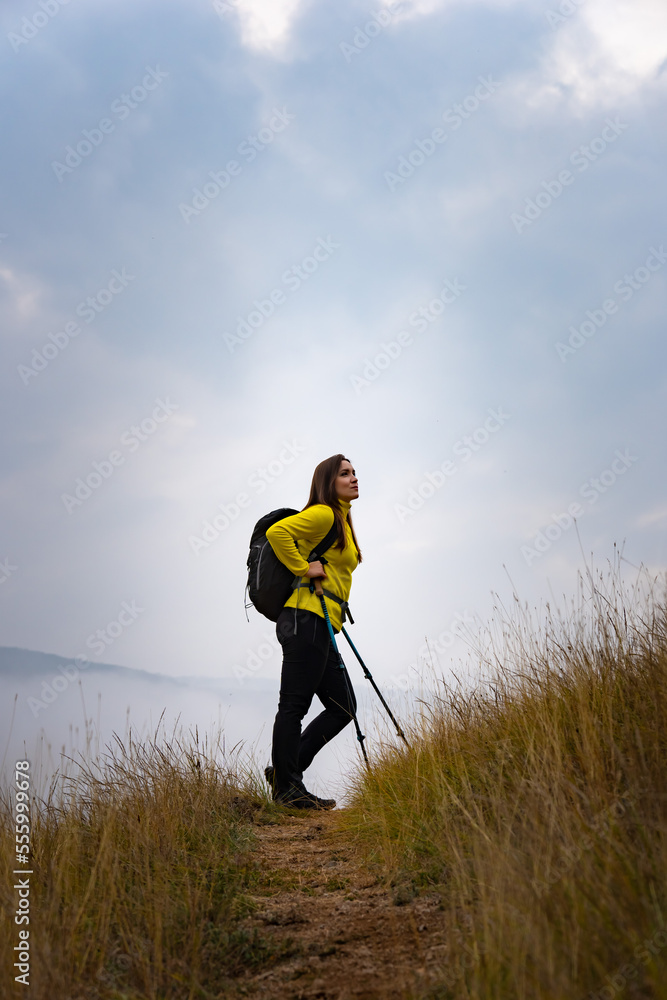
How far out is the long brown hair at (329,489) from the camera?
17.4ft

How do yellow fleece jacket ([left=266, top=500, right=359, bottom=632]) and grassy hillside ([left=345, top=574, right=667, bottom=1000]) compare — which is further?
yellow fleece jacket ([left=266, top=500, right=359, bottom=632])

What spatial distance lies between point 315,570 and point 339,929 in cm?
254

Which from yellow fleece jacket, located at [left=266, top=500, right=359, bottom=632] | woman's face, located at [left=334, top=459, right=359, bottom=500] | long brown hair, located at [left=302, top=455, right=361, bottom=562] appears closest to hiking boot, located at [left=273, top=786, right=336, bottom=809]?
yellow fleece jacket, located at [left=266, top=500, right=359, bottom=632]

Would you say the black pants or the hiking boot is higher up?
the black pants

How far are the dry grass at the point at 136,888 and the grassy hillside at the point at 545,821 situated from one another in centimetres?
86

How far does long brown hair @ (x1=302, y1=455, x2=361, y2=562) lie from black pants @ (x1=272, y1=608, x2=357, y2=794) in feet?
2.22

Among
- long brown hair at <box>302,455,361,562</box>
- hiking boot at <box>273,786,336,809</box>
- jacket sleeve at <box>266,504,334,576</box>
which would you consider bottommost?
hiking boot at <box>273,786,336,809</box>

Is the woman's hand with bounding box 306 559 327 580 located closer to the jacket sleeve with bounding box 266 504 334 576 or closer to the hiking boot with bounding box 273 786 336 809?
the jacket sleeve with bounding box 266 504 334 576

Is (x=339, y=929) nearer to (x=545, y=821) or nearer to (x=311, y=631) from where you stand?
(x=545, y=821)

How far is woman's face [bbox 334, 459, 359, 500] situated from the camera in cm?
535

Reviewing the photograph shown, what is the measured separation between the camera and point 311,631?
5.09 m

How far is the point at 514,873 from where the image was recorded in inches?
92.6

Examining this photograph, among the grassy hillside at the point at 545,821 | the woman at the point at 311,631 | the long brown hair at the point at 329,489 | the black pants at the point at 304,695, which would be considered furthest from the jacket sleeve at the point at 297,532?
the grassy hillside at the point at 545,821

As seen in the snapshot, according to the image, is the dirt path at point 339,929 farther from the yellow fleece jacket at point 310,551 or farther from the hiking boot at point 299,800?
the yellow fleece jacket at point 310,551
